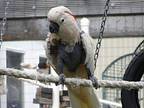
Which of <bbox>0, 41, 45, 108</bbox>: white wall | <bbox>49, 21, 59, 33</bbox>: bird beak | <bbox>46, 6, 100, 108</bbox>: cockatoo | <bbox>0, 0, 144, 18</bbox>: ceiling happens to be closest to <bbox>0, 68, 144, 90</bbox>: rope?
<bbox>46, 6, 100, 108</bbox>: cockatoo

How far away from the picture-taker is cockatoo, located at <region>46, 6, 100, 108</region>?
2.02m

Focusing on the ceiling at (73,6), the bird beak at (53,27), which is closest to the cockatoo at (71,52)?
the bird beak at (53,27)

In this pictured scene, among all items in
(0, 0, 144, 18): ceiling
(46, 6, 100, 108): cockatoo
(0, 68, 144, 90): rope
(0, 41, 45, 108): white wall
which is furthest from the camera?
(0, 41, 45, 108): white wall

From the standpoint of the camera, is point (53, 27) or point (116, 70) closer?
point (53, 27)

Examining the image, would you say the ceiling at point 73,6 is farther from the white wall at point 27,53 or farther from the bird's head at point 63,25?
the white wall at point 27,53

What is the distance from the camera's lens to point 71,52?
2092 millimetres

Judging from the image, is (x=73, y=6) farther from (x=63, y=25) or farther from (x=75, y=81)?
(x=75, y=81)

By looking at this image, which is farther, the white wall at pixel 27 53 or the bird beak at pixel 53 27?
the white wall at pixel 27 53

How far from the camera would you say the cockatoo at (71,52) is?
202cm

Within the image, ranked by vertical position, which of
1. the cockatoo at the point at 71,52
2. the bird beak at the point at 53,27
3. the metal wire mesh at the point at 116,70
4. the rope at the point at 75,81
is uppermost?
the metal wire mesh at the point at 116,70

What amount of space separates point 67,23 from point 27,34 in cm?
56

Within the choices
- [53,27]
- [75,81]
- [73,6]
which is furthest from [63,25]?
[73,6]

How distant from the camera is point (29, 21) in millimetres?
2576

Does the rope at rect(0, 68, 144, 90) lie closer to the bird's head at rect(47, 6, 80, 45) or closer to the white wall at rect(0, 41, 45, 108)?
the bird's head at rect(47, 6, 80, 45)
